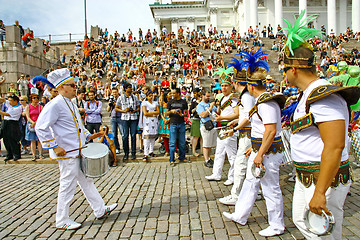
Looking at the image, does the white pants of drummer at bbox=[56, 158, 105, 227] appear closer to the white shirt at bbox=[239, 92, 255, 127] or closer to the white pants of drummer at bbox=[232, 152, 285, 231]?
the white pants of drummer at bbox=[232, 152, 285, 231]

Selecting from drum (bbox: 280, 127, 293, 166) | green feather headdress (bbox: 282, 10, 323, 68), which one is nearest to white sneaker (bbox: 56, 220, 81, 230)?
drum (bbox: 280, 127, 293, 166)

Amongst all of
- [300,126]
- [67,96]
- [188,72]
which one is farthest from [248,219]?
[188,72]

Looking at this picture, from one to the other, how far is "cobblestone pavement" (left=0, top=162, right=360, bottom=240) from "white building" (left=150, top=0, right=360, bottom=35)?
1500 inches

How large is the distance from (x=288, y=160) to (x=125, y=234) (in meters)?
2.51

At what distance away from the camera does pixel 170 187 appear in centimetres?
548

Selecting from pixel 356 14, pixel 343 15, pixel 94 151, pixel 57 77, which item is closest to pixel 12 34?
pixel 57 77

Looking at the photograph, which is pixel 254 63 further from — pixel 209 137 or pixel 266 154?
pixel 209 137

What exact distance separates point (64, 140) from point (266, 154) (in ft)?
9.12

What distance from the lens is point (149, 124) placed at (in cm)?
811

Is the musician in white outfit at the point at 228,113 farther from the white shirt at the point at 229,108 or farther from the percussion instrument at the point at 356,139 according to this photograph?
the percussion instrument at the point at 356,139

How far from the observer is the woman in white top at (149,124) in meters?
8.01

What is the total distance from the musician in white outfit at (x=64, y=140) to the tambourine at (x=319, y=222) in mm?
2986

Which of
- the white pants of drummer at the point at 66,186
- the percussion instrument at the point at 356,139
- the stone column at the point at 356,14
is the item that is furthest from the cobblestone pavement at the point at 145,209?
the stone column at the point at 356,14

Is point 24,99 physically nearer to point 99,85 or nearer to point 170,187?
point 170,187
